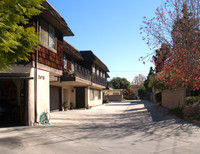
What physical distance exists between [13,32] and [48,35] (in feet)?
19.1

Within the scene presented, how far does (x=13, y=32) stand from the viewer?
6.24 m

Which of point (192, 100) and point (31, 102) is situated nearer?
point (31, 102)

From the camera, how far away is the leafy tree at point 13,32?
5.42 m

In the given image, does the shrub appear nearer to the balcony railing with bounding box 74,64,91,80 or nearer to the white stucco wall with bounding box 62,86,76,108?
the balcony railing with bounding box 74,64,91,80

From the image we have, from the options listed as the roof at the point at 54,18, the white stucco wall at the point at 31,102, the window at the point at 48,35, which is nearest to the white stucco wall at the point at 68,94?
the roof at the point at 54,18

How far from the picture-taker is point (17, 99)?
452 inches

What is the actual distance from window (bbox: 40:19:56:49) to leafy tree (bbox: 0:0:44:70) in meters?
4.47

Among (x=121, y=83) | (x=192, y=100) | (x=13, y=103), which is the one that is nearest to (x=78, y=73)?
(x=13, y=103)

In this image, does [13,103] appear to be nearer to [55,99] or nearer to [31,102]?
[31,102]

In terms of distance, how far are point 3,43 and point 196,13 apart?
1066 cm

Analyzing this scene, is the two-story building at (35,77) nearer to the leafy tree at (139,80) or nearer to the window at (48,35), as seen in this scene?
the window at (48,35)

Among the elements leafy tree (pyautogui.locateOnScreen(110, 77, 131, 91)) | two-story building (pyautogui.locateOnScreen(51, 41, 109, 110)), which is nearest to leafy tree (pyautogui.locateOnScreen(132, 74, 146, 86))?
leafy tree (pyautogui.locateOnScreen(110, 77, 131, 91))

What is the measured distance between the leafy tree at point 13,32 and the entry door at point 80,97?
54.9 ft

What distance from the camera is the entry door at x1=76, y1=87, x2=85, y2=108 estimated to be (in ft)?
77.4
